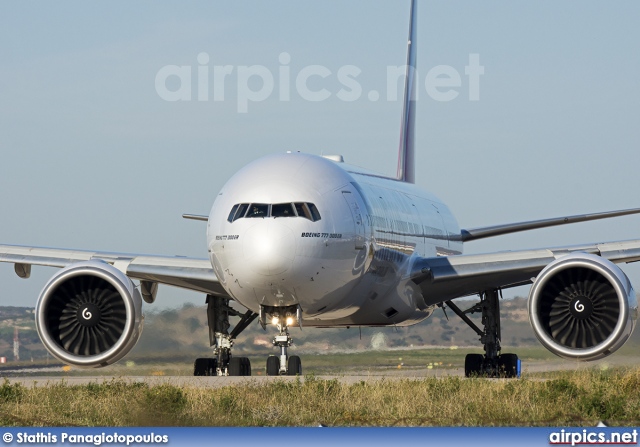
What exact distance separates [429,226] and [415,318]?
2.54 meters

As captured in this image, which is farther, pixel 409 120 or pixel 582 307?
pixel 409 120

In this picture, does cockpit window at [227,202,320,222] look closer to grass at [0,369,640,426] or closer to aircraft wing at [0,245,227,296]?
grass at [0,369,640,426]

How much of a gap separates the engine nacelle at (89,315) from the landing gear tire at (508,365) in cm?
798

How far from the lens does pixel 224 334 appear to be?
23656 mm

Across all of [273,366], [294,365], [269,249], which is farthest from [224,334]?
[269,249]

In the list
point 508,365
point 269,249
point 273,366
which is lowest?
point 273,366

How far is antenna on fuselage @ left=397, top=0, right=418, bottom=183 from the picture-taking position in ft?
107

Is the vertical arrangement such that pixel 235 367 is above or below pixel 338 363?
below

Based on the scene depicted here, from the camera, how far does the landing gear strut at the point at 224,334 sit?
2347 cm

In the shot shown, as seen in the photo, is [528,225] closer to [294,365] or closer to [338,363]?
[338,363]

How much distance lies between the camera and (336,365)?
28.3m

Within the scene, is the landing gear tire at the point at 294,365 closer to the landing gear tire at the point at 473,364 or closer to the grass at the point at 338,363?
the grass at the point at 338,363

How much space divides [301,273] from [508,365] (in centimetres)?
754

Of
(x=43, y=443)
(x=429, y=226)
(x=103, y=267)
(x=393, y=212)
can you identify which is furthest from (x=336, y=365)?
(x=43, y=443)
